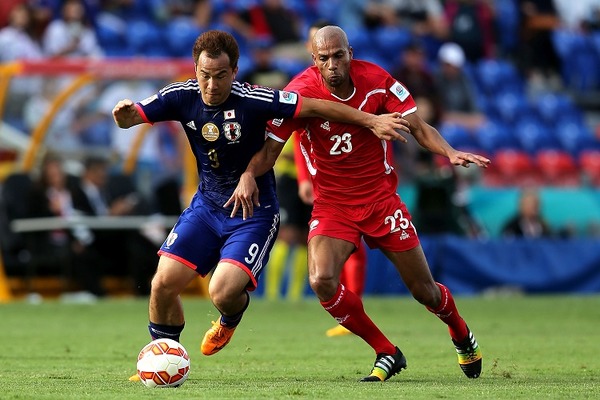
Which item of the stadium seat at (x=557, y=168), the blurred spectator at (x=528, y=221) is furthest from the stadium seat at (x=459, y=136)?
the blurred spectator at (x=528, y=221)

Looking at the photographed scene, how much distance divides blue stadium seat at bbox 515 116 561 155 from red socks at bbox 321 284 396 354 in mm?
16050

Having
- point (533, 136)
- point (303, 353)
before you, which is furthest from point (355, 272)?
point (533, 136)

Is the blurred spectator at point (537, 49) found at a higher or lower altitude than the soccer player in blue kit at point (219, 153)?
lower

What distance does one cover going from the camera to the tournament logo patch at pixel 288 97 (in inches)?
320

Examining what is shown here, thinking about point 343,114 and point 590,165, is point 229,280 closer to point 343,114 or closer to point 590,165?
point 343,114

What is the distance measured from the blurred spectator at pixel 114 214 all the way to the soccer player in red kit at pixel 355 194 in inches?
353

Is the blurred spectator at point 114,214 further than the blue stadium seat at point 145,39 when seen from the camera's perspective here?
No

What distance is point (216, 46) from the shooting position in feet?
26.0

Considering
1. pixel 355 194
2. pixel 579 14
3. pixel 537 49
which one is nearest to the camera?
pixel 355 194

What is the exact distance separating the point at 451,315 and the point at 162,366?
2002 millimetres

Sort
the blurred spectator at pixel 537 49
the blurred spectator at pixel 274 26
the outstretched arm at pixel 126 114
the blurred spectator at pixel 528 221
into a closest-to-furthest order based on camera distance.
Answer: the outstretched arm at pixel 126 114
the blurred spectator at pixel 528 221
the blurred spectator at pixel 274 26
the blurred spectator at pixel 537 49

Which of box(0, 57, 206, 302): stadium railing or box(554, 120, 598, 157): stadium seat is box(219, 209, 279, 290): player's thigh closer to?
box(0, 57, 206, 302): stadium railing

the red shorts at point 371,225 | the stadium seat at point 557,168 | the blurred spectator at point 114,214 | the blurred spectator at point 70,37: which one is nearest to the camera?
the red shorts at point 371,225

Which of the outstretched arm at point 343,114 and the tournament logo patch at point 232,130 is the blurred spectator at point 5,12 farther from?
the outstretched arm at point 343,114
